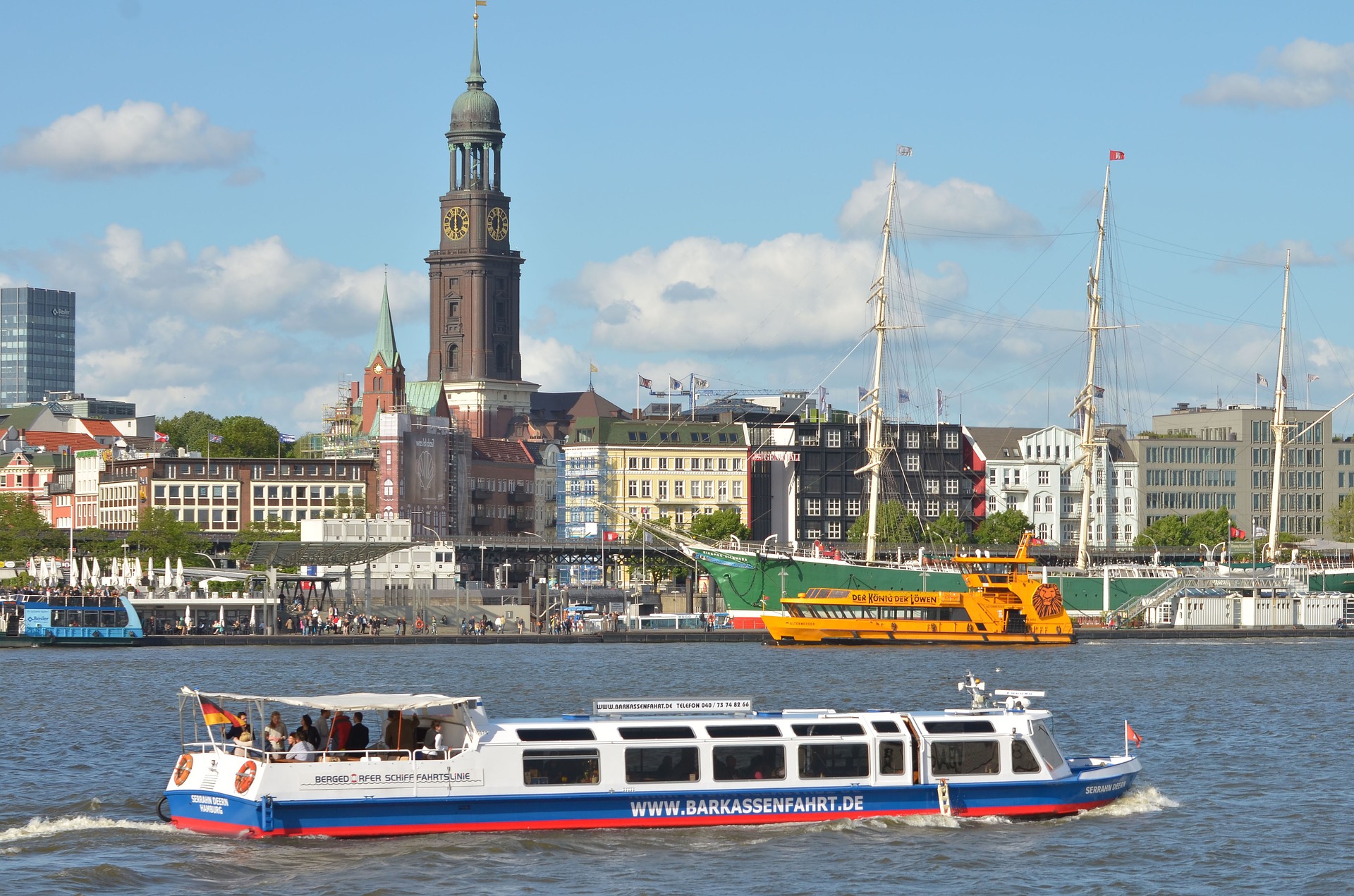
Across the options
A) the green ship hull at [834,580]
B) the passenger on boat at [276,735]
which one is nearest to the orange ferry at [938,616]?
the green ship hull at [834,580]

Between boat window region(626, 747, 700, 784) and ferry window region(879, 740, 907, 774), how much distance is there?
414cm

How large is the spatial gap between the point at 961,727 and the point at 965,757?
685 millimetres

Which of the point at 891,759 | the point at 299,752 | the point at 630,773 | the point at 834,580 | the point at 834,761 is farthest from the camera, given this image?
the point at 834,580

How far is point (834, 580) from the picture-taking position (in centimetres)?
14912

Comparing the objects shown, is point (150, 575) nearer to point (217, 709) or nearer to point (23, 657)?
point (23, 657)

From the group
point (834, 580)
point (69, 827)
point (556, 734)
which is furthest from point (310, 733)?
point (834, 580)

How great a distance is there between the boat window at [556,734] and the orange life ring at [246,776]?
5612mm

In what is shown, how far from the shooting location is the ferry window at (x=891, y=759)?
47.1 meters

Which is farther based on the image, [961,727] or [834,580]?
[834,580]

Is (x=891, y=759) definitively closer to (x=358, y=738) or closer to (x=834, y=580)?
(x=358, y=738)

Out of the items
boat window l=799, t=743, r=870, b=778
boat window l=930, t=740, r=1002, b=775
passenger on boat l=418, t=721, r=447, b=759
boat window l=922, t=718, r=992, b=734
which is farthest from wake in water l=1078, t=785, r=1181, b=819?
passenger on boat l=418, t=721, r=447, b=759

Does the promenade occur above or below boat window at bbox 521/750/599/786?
below

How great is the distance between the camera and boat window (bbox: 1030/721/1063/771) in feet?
158

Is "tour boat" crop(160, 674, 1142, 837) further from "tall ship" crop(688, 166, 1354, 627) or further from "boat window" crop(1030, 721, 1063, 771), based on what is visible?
"tall ship" crop(688, 166, 1354, 627)
